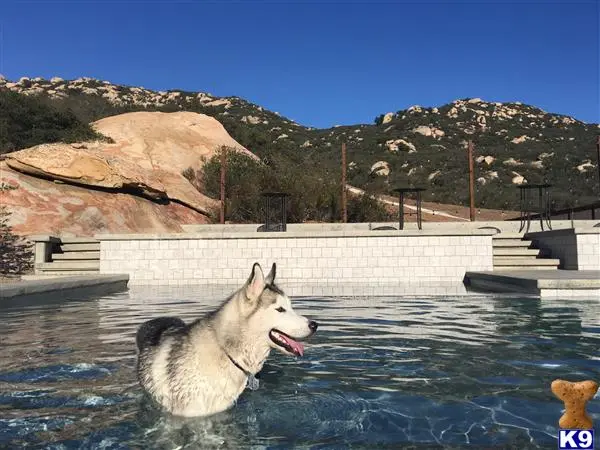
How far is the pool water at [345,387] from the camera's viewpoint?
3025 millimetres

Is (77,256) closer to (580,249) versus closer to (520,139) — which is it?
(580,249)

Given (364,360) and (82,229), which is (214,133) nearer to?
(82,229)

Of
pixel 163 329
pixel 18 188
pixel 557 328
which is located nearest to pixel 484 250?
pixel 557 328

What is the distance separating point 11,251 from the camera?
46.3 feet

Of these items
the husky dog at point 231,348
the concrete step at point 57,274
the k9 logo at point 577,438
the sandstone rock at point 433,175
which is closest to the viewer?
the k9 logo at point 577,438

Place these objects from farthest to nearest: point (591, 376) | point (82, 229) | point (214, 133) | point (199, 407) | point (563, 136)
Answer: point (563, 136) → point (214, 133) → point (82, 229) → point (591, 376) → point (199, 407)

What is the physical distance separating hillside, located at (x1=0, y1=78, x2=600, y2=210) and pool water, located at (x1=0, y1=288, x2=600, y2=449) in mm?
21291

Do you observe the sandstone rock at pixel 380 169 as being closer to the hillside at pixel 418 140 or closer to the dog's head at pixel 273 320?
the hillside at pixel 418 140

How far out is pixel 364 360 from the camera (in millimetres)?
5090

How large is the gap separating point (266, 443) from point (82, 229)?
15534 millimetres

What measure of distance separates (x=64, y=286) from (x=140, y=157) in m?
15.2

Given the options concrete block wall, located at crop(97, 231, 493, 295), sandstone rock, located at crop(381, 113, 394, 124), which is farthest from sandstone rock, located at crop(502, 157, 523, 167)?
A: concrete block wall, located at crop(97, 231, 493, 295)

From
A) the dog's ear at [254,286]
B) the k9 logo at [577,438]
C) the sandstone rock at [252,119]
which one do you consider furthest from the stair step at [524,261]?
the sandstone rock at [252,119]

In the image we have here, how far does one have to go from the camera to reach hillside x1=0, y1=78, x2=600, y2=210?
40656mm
